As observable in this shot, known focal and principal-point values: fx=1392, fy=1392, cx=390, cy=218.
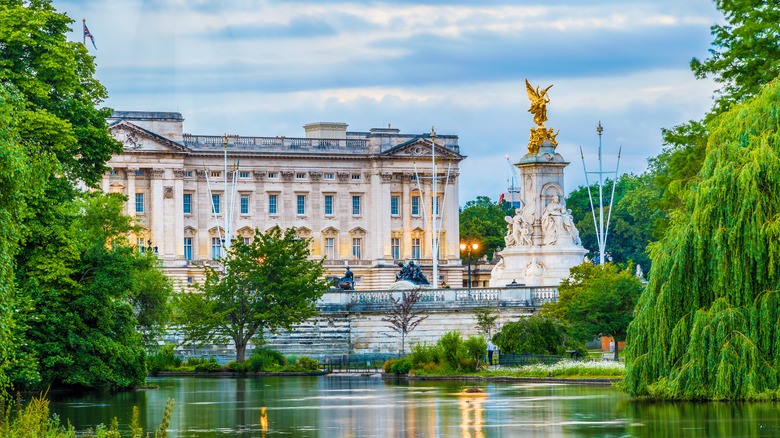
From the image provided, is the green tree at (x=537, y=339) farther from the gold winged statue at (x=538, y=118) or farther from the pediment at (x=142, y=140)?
the pediment at (x=142, y=140)

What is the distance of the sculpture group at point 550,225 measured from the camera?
6097 centimetres

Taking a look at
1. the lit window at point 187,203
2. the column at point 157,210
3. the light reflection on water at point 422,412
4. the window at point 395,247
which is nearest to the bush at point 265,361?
the light reflection on water at point 422,412

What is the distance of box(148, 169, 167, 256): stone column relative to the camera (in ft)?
358

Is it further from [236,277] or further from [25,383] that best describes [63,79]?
[236,277]

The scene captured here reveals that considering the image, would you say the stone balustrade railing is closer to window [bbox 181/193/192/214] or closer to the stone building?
the stone building

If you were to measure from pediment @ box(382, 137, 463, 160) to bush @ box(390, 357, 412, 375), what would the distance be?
212 feet

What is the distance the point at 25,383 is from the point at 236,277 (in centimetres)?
2189

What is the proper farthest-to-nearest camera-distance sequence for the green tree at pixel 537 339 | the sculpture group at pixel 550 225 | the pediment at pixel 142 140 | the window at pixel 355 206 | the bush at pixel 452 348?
the window at pixel 355 206, the pediment at pixel 142 140, the sculpture group at pixel 550 225, the green tree at pixel 537 339, the bush at pixel 452 348

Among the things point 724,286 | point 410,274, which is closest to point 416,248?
point 410,274

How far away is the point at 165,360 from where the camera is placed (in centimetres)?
5831

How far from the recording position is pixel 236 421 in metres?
30.0

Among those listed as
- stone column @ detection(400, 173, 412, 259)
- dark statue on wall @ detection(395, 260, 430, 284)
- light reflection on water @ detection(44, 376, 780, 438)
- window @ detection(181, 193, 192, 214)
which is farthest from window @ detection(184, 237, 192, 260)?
light reflection on water @ detection(44, 376, 780, 438)

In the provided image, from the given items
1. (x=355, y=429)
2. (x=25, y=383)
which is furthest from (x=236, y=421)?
(x=25, y=383)

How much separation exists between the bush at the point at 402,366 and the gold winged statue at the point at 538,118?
52.1ft
